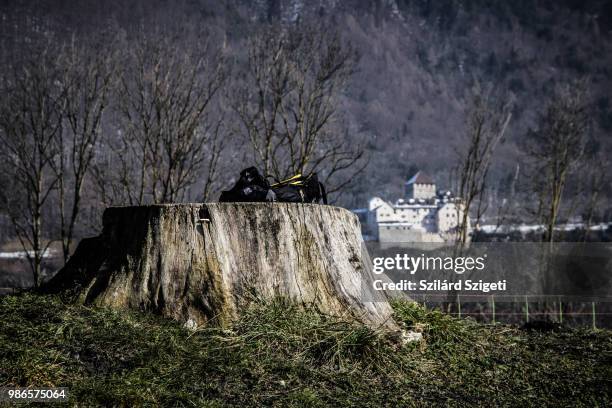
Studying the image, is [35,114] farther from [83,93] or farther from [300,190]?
[300,190]

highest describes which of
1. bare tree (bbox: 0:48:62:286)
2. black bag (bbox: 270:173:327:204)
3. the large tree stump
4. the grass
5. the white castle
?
bare tree (bbox: 0:48:62:286)

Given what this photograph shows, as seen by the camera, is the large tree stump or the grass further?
the large tree stump

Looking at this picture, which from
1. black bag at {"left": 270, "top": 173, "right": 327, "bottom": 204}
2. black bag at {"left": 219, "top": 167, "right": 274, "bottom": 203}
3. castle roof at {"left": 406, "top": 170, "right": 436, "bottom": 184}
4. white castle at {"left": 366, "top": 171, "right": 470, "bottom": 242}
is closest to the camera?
black bag at {"left": 219, "top": 167, "right": 274, "bottom": 203}

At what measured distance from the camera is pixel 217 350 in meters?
3.96

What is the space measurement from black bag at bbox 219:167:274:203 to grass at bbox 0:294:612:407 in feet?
3.78

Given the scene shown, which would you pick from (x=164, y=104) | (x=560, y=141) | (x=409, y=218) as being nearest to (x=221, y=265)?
(x=164, y=104)

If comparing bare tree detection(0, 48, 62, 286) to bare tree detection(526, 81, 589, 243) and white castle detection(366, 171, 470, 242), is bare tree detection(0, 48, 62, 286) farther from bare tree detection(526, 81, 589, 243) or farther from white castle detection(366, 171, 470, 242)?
white castle detection(366, 171, 470, 242)

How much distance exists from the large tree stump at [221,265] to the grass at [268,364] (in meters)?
0.21

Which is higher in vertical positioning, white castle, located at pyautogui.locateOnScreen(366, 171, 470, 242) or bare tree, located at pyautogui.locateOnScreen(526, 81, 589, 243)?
bare tree, located at pyautogui.locateOnScreen(526, 81, 589, 243)

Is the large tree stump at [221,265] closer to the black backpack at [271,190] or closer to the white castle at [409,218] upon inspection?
the black backpack at [271,190]

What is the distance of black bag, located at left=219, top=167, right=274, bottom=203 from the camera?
5180 millimetres

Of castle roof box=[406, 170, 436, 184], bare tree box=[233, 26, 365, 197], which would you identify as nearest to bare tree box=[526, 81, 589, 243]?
bare tree box=[233, 26, 365, 197]

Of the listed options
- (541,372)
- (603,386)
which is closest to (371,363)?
(541,372)

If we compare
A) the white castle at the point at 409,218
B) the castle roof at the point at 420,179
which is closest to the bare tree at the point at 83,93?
the white castle at the point at 409,218
